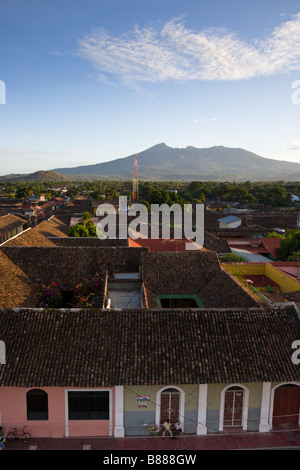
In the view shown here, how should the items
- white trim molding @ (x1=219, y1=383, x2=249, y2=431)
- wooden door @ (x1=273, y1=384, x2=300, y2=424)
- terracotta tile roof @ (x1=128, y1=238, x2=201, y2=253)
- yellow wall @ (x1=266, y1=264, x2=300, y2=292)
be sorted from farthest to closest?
terracotta tile roof @ (x1=128, y1=238, x2=201, y2=253), yellow wall @ (x1=266, y1=264, x2=300, y2=292), wooden door @ (x1=273, y1=384, x2=300, y2=424), white trim molding @ (x1=219, y1=383, x2=249, y2=431)

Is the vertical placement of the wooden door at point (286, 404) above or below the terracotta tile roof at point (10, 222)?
below

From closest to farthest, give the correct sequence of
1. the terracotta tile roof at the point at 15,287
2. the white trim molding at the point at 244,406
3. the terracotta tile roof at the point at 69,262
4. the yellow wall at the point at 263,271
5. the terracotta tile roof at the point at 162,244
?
the white trim molding at the point at 244,406 → the terracotta tile roof at the point at 15,287 → the terracotta tile roof at the point at 69,262 → the yellow wall at the point at 263,271 → the terracotta tile roof at the point at 162,244

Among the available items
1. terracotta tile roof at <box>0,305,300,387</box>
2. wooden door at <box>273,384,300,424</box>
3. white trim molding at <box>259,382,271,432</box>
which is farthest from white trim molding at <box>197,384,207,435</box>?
wooden door at <box>273,384,300,424</box>

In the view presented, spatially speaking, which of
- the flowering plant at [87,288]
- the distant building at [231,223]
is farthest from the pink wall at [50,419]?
the distant building at [231,223]

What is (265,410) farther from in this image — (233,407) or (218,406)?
(218,406)

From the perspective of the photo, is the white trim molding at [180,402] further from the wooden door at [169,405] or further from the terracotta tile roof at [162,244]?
the terracotta tile roof at [162,244]

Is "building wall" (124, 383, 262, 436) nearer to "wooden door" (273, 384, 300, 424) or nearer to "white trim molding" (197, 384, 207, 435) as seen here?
"white trim molding" (197, 384, 207, 435)
